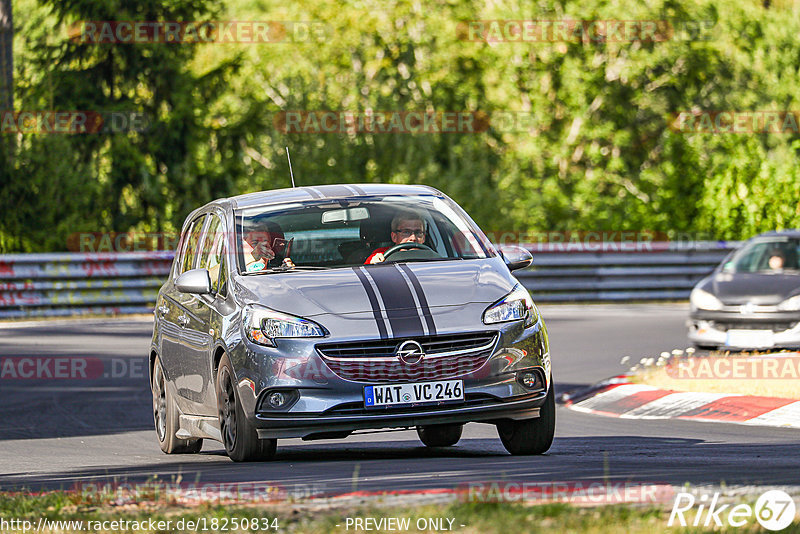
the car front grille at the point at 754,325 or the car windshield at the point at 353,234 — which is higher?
the car windshield at the point at 353,234

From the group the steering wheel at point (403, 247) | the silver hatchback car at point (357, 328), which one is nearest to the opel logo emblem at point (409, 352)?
the silver hatchback car at point (357, 328)

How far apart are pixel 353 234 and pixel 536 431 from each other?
1.78 m

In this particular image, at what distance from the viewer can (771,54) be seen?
4916 cm

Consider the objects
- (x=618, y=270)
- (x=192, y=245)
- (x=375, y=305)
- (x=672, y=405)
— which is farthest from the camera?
(x=618, y=270)

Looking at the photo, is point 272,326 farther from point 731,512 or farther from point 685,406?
point 685,406

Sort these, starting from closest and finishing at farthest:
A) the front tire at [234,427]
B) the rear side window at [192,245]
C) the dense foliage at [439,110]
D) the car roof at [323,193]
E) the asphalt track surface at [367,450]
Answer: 1. the asphalt track surface at [367,450]
2. the front tire at [234,427]
3. the car roof at [323,193]
4. the rear side window at [192,245]
5. the dense foliage at [439,110]

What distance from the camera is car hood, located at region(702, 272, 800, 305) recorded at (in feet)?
54.6

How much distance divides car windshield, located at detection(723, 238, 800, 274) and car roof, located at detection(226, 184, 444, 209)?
27.3ft

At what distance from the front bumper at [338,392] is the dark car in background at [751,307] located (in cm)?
807

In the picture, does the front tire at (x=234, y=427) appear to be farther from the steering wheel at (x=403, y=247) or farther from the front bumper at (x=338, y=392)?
the steering wheel at (x=403, y=247)

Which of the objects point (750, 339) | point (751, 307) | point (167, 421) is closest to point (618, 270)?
point (751, 307)

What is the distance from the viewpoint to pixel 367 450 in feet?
34.9

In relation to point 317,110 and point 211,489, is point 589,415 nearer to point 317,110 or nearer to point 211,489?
point 211,489

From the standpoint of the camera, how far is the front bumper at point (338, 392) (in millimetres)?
8664
